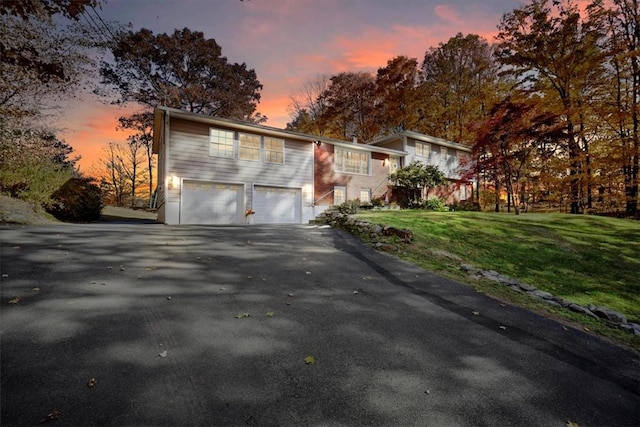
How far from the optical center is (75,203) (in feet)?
43.9

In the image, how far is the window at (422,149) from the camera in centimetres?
2200

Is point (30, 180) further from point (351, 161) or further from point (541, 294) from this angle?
point (541, 294)

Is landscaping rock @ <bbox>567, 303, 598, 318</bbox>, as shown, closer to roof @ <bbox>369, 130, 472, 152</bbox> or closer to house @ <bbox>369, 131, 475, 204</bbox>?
house @ <bbox>369, 131, 475, 204</bbox>

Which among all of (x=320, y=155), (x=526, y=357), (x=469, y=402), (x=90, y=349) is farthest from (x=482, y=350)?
(x=320, y=155)

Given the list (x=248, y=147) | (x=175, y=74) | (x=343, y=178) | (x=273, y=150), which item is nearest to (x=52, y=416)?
(x=248, y=147)

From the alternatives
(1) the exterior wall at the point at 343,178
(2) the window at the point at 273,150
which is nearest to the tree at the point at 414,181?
(1) the exterior wall at the point at 343,178

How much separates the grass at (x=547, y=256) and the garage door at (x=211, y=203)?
28.2 ft

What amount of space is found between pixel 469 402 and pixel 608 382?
5.96 ft

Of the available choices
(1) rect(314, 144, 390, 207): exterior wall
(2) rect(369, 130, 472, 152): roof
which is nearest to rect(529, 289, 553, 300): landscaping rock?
(1) rect(314, 144, 390, 207): exterior wall

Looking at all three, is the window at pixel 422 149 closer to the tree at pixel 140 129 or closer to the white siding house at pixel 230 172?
the white siding house at pixel 230 172

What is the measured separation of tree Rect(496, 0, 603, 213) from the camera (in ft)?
51.9

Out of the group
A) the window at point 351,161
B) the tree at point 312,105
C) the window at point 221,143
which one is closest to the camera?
the window at point 221,143

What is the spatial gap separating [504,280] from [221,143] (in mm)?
13266

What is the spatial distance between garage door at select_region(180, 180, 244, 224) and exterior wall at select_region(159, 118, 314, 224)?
29 cm
